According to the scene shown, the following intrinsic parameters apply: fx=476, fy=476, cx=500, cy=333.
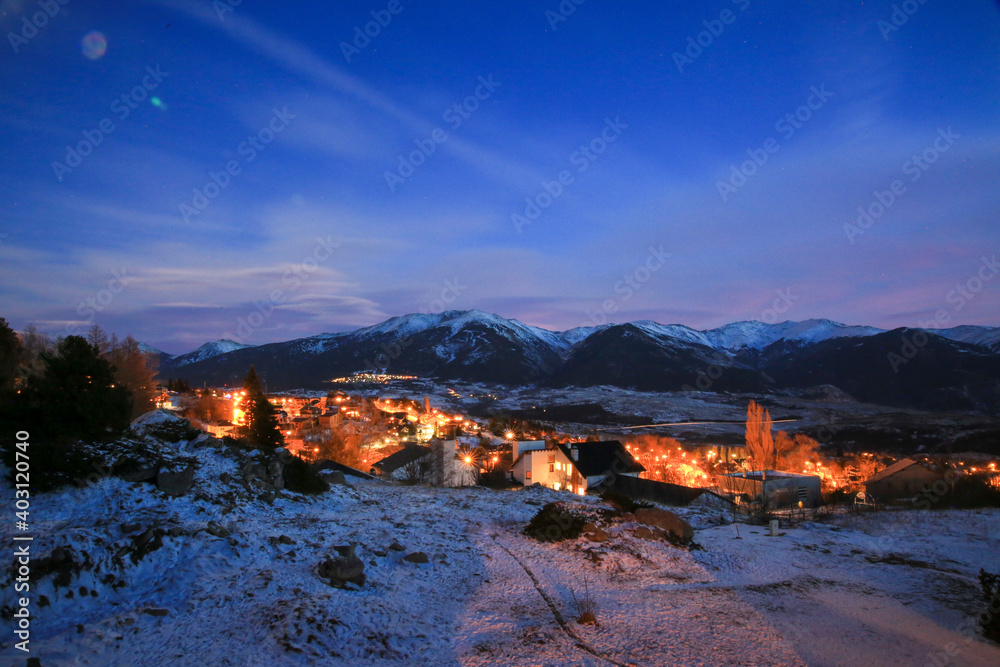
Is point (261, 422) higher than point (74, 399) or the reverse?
the reverse

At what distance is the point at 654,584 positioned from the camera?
41.4 feet

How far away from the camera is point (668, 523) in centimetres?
1667

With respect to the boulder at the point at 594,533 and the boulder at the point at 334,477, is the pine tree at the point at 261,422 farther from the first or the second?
the boulder at the point at 594,533

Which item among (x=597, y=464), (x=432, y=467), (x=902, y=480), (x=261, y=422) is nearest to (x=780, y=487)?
(x=902, y=480)

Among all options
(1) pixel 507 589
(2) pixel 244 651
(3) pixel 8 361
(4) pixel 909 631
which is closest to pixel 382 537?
(1) pixel 507 589

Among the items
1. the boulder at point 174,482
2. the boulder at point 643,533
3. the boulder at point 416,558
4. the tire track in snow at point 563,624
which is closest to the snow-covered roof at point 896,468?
the boulder at point 643,533

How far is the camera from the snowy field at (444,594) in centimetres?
818

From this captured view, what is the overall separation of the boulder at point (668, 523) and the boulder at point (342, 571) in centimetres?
1038

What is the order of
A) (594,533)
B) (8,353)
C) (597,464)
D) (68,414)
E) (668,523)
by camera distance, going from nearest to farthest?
(68,414) → (594,533) → (668,523) → (8,353) → (597,464)

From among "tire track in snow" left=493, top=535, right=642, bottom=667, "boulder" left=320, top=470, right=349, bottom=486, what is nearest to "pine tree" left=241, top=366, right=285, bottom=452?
"boulder" left=320, top=470, right=349, bottom=486

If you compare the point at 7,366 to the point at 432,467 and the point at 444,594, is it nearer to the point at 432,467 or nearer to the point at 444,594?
the point at 444,594

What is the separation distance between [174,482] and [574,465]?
121 ft

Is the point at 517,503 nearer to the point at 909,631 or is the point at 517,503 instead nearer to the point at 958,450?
the point at 909,631

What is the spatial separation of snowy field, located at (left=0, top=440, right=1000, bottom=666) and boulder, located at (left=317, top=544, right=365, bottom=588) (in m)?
0.28
